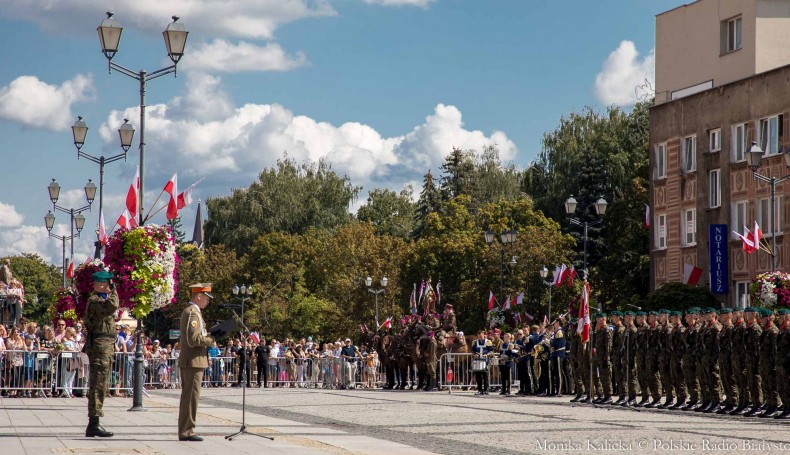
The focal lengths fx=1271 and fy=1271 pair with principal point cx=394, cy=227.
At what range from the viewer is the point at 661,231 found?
2240 inches

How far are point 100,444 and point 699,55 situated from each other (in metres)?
46.2

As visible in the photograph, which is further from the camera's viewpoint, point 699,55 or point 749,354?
point 699,55

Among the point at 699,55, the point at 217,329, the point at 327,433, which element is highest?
the point at 699,55

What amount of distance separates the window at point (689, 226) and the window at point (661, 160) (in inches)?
96.8

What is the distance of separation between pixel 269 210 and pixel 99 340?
8078 centimetres

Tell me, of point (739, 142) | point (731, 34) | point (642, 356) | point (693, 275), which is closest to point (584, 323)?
point (642, 356)

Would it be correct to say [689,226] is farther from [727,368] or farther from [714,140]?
[727,368]

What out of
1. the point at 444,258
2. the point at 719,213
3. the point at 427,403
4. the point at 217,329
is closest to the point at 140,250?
the point at 427,403

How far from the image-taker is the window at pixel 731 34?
5491 centimetres

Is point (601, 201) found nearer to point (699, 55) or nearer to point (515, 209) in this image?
point (699, 55)

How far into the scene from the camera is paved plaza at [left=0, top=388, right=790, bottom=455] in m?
15.5

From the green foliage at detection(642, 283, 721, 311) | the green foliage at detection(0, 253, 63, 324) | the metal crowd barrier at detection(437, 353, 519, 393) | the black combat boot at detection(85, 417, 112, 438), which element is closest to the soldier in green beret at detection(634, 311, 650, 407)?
the metal crowd barrier at detection(437, 353, 519, 393)

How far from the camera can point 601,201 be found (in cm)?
4109

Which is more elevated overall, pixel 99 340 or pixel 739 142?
pixel 739 142
